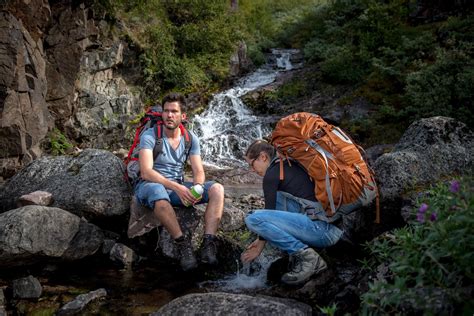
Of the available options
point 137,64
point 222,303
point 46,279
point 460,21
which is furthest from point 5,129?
point 460,21

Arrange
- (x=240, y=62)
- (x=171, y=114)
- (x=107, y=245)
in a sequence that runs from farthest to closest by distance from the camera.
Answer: (x=240, y=62)
(x=107, y=245)
(x=171, y=114)

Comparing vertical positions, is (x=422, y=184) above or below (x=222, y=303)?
Result: above

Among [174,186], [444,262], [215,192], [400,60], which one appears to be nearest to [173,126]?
[174,186]

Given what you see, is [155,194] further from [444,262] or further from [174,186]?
[444,262]

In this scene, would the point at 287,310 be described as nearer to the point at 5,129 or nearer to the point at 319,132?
the point at 319,132

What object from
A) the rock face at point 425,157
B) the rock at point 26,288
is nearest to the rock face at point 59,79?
the rock at point 26,288

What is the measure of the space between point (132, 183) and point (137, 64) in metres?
9.46

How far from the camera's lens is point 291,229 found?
14.2 ft

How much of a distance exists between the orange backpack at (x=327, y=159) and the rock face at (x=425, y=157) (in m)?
1.01

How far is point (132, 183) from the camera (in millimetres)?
6055

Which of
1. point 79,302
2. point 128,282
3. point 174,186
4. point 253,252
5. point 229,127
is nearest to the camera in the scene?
point 79,302

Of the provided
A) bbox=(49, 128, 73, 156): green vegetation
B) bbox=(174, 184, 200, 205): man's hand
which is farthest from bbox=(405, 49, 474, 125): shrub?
bbox=(49, 128, 73, 156): green vegetation

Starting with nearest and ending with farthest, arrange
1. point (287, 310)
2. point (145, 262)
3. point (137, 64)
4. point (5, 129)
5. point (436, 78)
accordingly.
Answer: point (287, 310)
point (145, 262)
point (5, 129)
point (436, 78)
point (137, 64)

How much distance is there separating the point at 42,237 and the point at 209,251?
2.12 meters
